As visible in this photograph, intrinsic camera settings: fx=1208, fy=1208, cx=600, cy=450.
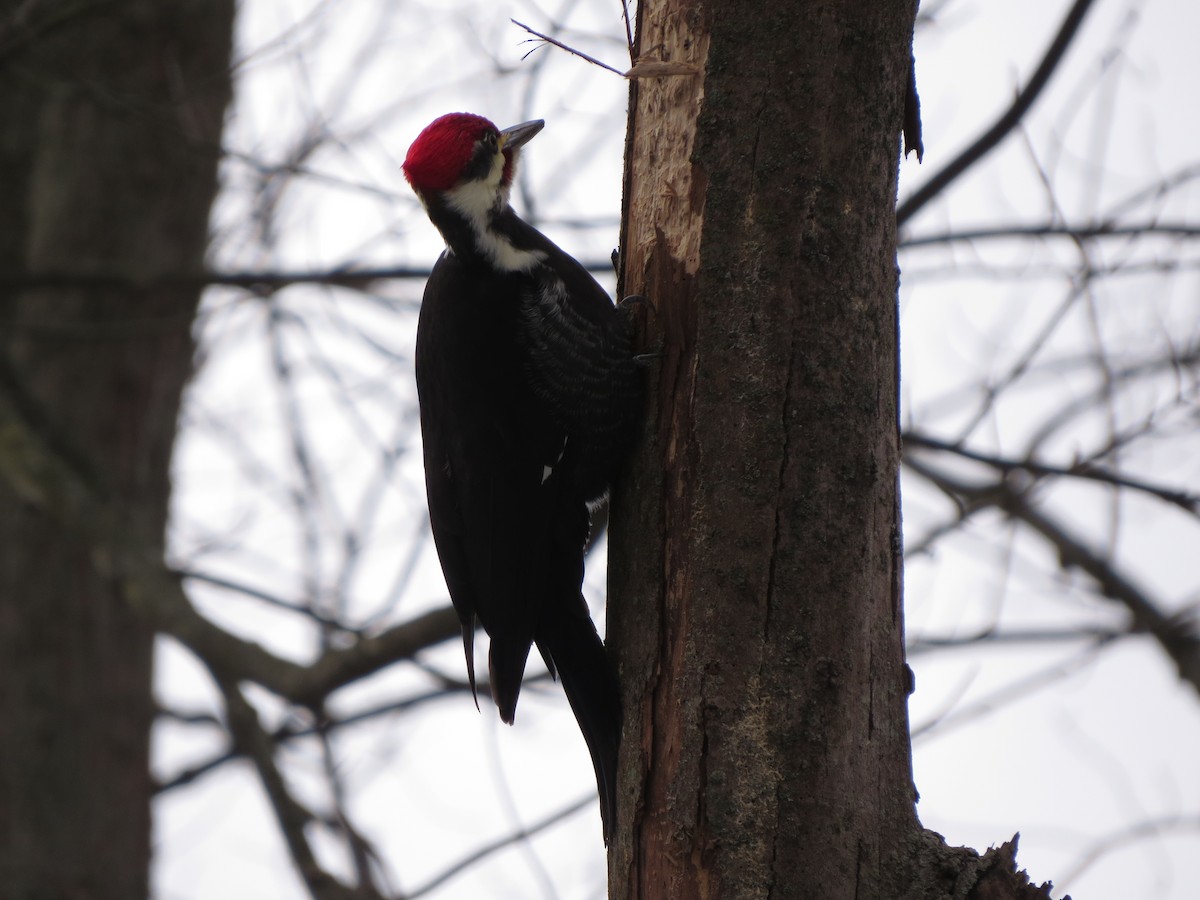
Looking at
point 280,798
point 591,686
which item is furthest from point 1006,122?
point 280,798

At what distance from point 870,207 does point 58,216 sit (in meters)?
3.74

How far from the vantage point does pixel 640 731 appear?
1708mm

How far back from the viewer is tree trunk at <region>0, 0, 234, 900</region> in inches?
167

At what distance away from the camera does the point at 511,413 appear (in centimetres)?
243

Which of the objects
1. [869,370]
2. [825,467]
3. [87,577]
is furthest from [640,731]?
[87,577]

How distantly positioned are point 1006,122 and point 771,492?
1463mm

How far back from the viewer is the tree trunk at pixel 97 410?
4.25 metres

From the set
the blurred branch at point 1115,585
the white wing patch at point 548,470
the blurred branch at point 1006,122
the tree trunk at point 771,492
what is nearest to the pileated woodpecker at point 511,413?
the white wing patch at point 548,470

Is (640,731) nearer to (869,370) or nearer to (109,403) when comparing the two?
(869,370)

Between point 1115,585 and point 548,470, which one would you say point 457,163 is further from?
point 1115,585

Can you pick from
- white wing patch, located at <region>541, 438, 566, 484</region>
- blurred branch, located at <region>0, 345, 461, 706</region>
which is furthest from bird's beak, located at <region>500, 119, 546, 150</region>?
blurred branch, located at <region>0, 345, 461, 706</region>

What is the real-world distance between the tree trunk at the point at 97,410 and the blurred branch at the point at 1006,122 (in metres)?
2.47

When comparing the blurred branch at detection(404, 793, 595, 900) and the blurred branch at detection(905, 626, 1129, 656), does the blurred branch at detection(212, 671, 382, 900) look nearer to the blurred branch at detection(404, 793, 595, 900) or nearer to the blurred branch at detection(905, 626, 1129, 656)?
the blurred branch at detection(404, 793, 595, 900)

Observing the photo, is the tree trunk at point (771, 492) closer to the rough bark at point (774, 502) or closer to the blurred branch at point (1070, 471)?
the rough bark at point (774, 502)
